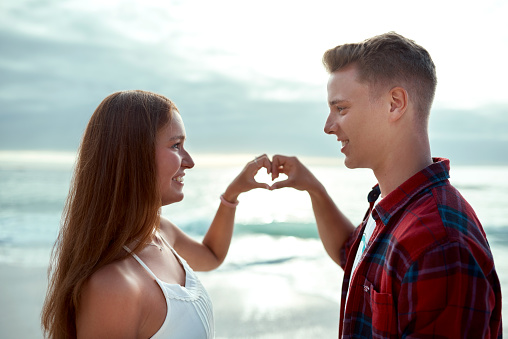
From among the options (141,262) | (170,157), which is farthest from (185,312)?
(170,157)

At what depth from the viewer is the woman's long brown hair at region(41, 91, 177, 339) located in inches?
85.7

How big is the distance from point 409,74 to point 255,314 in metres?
4.80

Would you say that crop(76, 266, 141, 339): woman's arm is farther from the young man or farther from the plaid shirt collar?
the plaid shirt collar

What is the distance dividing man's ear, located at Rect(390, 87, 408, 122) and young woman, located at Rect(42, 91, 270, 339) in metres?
1.11

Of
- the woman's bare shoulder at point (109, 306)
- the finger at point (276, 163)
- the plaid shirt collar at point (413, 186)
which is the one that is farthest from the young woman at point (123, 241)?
the plaid shirt collar at point (413, 186)

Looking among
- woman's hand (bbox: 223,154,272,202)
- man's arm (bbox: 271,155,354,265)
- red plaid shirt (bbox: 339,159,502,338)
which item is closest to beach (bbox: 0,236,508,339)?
man's arm (bbox: 271,155,354,265)

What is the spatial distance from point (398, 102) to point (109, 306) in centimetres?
160

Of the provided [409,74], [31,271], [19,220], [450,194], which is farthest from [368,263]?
[19,220]

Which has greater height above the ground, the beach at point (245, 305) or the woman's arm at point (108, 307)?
the woman's arm at point (108, 307)

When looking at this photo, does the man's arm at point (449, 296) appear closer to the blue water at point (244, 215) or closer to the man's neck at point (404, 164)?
the man's neck at point (404, 164)

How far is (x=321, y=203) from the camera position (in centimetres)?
335

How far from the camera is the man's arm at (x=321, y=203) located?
3312 mm

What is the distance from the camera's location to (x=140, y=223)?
2.31 m

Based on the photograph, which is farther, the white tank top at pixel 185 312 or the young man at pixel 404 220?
the white tank top at pixel 185 312
